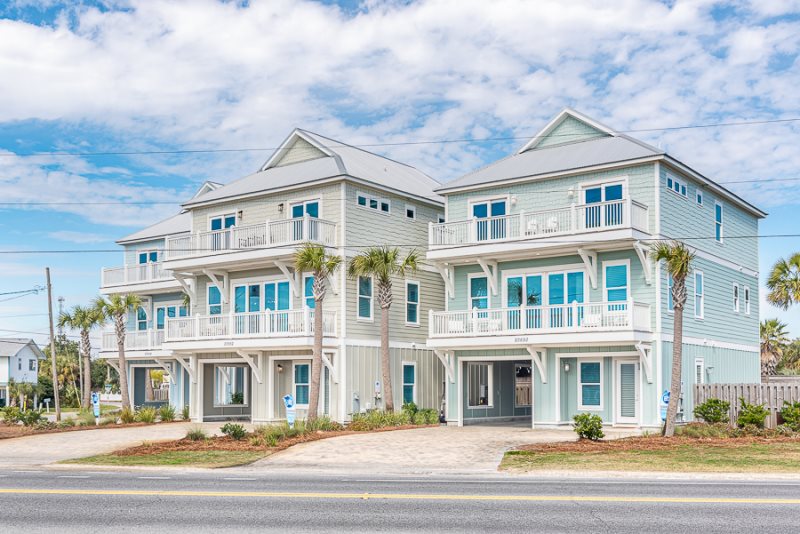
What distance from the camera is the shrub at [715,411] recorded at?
97.6 ft

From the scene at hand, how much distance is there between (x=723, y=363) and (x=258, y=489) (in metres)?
23.6

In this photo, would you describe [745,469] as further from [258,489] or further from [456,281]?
[456,281]


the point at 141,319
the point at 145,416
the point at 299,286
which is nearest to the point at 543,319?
the point at 299,286

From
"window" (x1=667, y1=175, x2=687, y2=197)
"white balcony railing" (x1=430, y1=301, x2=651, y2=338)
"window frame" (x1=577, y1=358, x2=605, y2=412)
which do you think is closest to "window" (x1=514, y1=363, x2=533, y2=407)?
"white balcony railing" (x1=430, y1=301, x2=651, y2=338)

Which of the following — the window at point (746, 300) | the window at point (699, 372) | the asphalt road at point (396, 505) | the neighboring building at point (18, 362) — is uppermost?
the window at point (746, 300)

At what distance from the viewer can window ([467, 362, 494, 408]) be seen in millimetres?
36219

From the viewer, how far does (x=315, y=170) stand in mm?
37281

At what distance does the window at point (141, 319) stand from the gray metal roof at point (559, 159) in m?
20.4

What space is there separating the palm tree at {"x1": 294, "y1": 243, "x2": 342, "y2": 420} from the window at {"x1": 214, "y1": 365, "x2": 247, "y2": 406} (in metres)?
11.4

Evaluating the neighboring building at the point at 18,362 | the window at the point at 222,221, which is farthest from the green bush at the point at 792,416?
the neighboring building at the point at 18,362

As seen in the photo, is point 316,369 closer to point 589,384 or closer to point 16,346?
point 589,384

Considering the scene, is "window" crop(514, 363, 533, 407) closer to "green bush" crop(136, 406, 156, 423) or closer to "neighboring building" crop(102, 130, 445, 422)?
"neighboring building" crop(102, 130, 445, 422)

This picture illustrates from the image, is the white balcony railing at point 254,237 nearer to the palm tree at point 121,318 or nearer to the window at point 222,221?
the window at point 222,221

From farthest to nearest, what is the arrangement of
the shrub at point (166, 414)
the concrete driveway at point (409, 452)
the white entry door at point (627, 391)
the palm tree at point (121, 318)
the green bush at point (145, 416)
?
1. the palm tree at point (121, 318)
2. the shrub at point (166, 414)
3. the green bush at point (145, 416)
4. the white entry door at point (627, 391)
5. the concrete driveway at point (409, 452)
